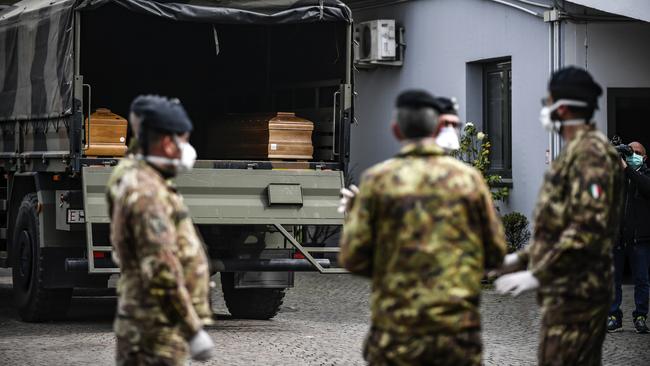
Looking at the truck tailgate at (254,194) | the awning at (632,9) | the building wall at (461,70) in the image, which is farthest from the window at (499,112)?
the truck tailgate at (254,194)

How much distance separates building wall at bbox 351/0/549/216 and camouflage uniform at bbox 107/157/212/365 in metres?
12.8

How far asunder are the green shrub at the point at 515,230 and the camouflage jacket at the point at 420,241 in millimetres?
12288

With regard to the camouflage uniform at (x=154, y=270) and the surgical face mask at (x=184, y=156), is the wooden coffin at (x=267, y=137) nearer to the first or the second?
the surgical face mask at (x=184, y=156)

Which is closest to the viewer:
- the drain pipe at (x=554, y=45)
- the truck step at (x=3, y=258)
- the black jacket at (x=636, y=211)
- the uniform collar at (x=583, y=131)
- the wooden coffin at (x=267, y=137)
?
the uniform collar at (x=583, y=131)

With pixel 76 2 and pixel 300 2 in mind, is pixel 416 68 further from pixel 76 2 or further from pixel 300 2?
pixel 76 2

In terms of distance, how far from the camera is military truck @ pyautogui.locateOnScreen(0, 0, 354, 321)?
1281cm

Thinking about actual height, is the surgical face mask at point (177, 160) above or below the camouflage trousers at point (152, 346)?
above

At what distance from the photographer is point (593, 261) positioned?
637cm

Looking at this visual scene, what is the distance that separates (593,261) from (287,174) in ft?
23.0

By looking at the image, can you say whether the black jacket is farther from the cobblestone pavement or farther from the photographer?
the cobblestone pavement

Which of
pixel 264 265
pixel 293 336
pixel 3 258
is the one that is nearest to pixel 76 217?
pixel 264 265

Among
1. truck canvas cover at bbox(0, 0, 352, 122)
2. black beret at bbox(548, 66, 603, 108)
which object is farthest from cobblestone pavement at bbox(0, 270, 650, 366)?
black beret at bbox(548, 66, 603, 108)

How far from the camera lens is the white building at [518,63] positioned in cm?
1797

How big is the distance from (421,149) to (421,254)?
0.42 metres
